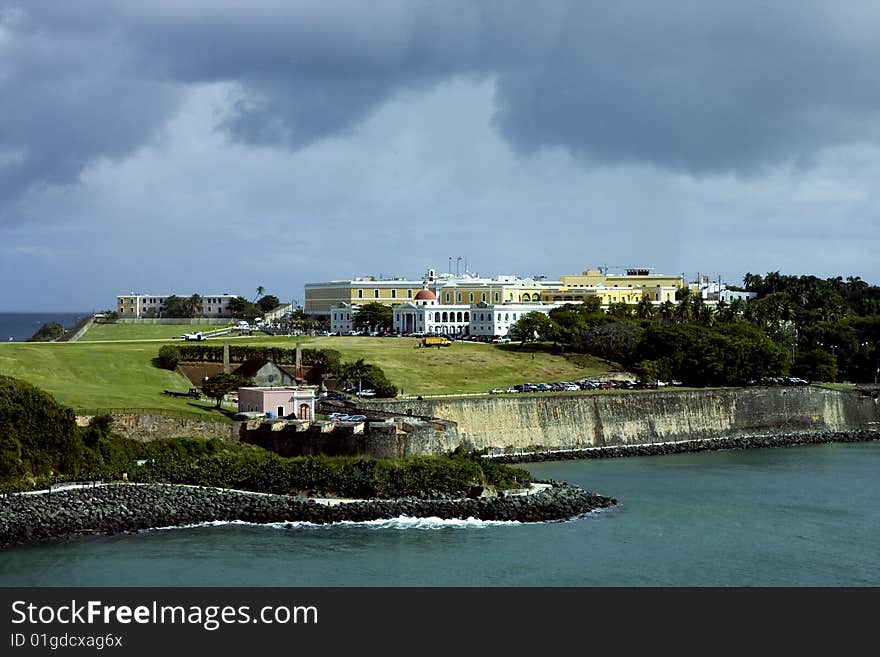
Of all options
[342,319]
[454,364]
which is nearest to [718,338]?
[454,364]

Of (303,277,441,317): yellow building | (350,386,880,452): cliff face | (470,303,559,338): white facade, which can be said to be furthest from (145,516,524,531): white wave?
(303,277,441,317): yellow building

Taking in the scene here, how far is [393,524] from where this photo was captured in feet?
134

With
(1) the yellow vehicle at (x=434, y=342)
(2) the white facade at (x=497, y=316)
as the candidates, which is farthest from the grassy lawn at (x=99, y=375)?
(2) the white facade at (x=497, y=316)

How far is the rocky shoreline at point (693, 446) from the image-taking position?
200 ft

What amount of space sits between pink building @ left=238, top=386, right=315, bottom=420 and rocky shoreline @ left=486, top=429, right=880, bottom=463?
10.0 metres

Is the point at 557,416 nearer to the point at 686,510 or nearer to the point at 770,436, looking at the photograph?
the point at 770,436

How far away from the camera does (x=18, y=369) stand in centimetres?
6147

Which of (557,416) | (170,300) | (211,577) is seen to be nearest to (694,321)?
(557,416)

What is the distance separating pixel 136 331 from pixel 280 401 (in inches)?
2134

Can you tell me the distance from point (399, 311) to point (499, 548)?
6905 centimetres

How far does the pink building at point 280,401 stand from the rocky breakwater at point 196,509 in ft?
35.0

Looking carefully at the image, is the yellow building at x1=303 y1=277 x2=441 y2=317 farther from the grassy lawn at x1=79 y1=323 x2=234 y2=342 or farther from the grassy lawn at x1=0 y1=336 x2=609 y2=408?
the grassy lawn at x1=0 y1=336 x2=609 y2=408

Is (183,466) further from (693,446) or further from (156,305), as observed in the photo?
(156,305)

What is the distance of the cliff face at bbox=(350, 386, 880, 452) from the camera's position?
202 feet
